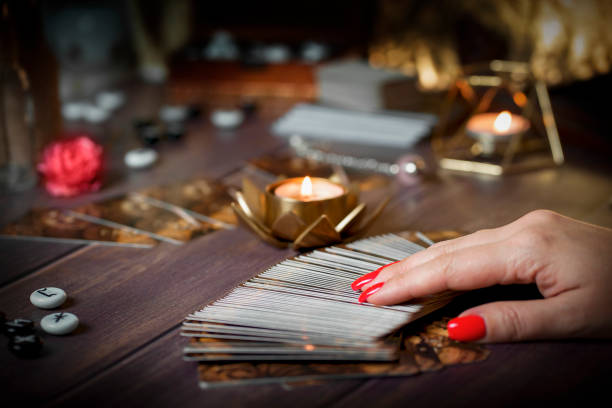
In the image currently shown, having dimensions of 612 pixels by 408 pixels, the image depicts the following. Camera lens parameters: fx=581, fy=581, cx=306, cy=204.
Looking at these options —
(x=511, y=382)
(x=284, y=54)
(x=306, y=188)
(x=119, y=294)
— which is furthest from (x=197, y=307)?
(x=284, y=54)

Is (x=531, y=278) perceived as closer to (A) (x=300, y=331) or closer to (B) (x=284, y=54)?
(A) (x=300, y=331)

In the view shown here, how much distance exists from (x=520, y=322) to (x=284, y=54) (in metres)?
1.48

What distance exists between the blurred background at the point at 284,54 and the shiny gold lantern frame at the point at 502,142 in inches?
3.9

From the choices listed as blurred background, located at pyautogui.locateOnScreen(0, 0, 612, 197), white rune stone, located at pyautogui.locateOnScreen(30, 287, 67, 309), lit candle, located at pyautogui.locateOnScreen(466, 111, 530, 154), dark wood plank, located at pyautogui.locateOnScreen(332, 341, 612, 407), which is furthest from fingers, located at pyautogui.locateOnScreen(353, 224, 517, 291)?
blurred background, located at pyautogui.locateOnScreen(0, 0, 612, 197)

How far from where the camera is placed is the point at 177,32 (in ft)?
7.54

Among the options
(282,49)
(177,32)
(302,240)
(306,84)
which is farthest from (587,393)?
(177,32)

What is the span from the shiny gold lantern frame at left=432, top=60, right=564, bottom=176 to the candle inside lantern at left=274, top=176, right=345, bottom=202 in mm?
415

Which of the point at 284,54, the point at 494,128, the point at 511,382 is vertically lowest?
the point at 511,382

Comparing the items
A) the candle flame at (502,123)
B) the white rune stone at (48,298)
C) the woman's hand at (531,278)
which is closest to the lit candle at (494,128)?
the candle flame at (502,123)

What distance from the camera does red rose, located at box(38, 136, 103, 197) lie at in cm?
107

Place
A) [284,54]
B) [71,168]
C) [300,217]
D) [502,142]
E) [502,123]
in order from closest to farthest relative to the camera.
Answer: [300,217], [71,168], [502,123], [502,142], [284,54]

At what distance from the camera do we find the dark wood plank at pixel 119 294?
59 cm

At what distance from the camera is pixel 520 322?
0.60 meters

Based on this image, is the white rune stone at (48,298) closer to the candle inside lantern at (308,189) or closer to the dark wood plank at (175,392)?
the dark wood plank at (175,392)
